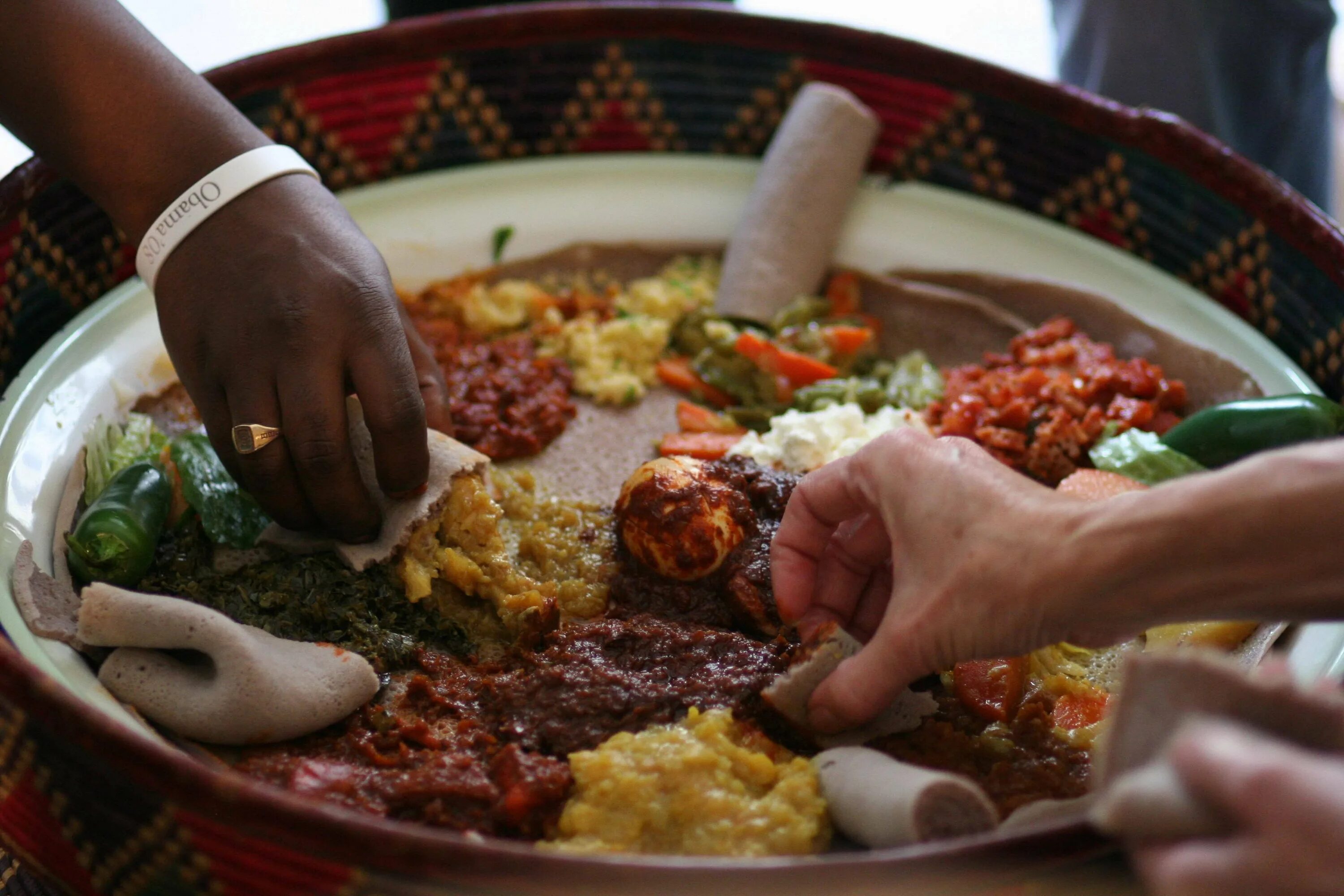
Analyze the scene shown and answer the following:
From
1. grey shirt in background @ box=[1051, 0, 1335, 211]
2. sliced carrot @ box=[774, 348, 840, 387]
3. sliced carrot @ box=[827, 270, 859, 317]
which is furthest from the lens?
grey shirt in background @ box=[1051, 0, 1335, 211]

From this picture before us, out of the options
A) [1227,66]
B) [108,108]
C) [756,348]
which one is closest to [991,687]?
[756,348]

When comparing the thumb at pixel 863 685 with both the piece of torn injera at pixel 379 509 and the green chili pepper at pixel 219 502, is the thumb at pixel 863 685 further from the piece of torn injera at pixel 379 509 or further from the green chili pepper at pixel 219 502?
the green chili pepper at pixel 219 502

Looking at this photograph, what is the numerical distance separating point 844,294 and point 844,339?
32 cm

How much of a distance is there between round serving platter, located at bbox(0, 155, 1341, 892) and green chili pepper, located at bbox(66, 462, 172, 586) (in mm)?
185

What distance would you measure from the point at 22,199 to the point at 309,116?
902 mm

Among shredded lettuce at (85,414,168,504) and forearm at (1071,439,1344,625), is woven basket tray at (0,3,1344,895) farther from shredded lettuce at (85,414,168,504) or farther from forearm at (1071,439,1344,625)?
forearm at (1071,439,1344,625)

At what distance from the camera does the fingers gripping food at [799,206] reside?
11.4ft

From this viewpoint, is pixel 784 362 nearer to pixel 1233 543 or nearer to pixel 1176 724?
pixel 1233 543

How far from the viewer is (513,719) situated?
218cm

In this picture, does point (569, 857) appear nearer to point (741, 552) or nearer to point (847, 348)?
point (741, 552)

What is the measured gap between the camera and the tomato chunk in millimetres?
2277

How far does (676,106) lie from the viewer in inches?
150

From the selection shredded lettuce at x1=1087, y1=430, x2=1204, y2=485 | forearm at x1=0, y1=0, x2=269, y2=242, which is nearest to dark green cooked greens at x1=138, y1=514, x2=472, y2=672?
forearm at x1=0, y1=0, x2=269, y2=242

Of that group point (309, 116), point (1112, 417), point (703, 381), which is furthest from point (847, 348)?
point (309, 116)
